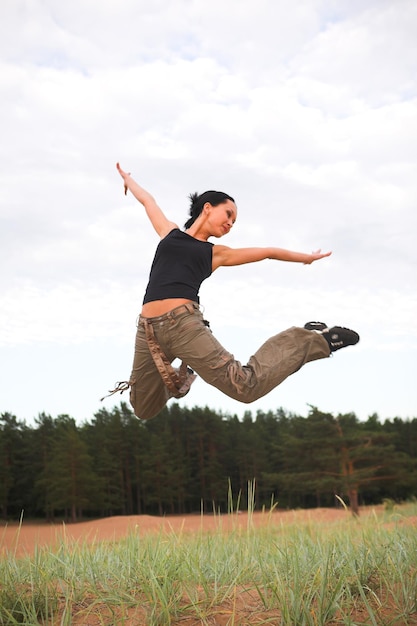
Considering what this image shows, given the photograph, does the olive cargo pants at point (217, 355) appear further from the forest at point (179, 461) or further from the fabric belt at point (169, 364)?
the forest at point (179, 461)

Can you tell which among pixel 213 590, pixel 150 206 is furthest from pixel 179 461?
pixel 213 590

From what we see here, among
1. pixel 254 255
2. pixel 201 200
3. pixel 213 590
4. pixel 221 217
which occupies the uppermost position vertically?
pixel 201 200

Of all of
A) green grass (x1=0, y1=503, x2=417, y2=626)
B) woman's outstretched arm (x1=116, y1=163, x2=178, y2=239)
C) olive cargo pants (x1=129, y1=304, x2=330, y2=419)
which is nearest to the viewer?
green grass (x1=0, y1=503, x2=417, y2=626)

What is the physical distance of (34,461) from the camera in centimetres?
4109

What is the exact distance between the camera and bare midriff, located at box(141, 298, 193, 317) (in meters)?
4.88

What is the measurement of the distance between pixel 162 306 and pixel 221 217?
3.43 ft

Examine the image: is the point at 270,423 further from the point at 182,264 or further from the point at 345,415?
the point at 182,264

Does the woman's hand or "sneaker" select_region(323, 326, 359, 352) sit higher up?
the woman's hand

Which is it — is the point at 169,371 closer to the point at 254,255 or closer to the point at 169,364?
the point at 169,364

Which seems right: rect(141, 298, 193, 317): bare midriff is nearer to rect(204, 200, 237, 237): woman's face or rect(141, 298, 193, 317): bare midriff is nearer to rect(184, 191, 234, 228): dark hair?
rect(204, 200, 237, 237): woman's face

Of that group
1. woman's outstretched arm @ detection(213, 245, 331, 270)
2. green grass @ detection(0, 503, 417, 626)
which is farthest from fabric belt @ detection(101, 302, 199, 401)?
green grass @ detection(0, 503, 417, 626)

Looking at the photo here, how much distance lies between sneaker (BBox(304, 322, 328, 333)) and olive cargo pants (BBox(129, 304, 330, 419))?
0.30 feet

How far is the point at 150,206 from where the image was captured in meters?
5.86

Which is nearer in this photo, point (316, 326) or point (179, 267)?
point (179, 267)
